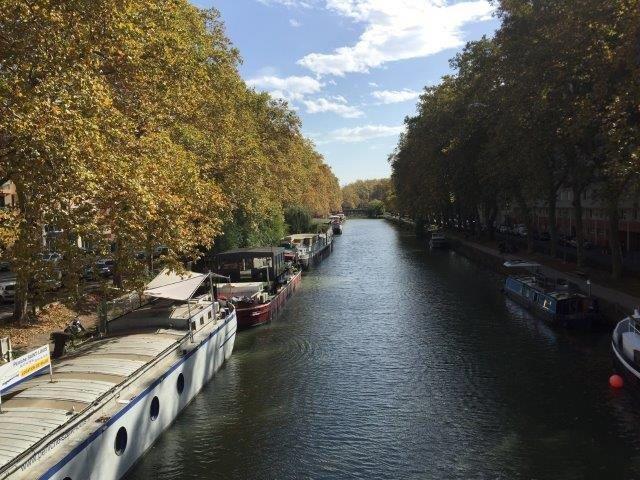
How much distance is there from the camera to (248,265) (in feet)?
132

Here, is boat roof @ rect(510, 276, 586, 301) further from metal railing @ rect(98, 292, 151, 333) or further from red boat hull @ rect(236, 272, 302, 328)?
metal railing @ rect(98, 292, 151, 333)

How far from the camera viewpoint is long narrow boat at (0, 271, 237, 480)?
12.4 meters

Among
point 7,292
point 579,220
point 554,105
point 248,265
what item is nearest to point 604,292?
point 579,220

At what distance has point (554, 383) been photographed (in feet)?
72.1

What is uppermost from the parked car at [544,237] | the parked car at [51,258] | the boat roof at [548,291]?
the parked car at [51,258]

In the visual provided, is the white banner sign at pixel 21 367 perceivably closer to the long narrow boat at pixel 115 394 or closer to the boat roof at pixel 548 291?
the long narrow boat at pixel 115 394

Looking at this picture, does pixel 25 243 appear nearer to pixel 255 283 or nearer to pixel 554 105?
pixel 255 283

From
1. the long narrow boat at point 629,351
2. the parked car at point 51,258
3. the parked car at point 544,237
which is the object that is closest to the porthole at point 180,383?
the parked car at point 51,258

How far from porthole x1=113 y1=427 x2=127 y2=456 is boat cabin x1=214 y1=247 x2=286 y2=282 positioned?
2396 centimetres

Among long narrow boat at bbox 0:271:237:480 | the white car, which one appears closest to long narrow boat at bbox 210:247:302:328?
long narrow boat at bbox 0:271:237:480

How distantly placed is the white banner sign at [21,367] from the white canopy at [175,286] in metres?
8.13

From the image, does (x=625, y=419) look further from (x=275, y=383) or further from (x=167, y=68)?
(x=167, y=68)

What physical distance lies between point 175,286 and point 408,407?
10.7m

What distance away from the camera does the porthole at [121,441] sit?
14.8 metres
